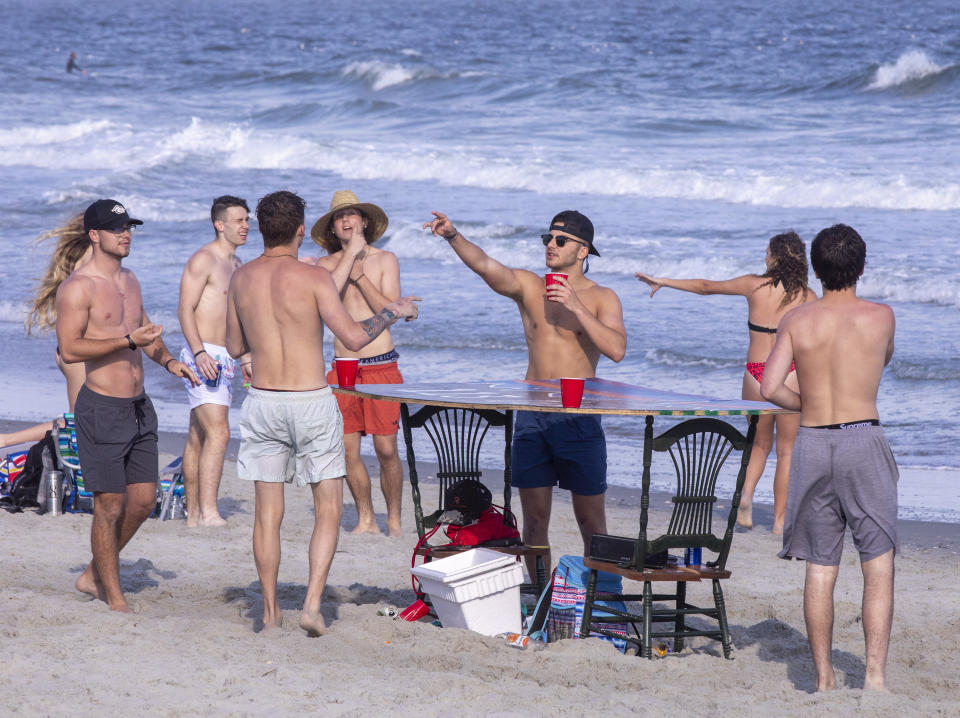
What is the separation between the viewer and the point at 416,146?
86.5 feet

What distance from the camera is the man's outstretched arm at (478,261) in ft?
16.5

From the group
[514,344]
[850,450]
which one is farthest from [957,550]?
[514,344]

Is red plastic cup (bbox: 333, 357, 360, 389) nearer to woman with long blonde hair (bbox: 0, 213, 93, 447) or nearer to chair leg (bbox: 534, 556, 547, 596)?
chair leg (bbox: 534, 556, 547, 596)

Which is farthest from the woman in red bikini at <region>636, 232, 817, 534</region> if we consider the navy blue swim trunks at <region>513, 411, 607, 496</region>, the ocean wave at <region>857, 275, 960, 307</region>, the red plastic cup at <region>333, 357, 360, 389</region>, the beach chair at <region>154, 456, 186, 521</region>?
the ocean wave at <region>857, 275, 960, 307</region>

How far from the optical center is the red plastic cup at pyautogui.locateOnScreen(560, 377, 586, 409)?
172 inches

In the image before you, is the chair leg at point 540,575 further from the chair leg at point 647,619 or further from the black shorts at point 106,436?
the black shorts at point 106,436

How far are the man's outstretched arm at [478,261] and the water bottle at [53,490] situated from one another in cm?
331

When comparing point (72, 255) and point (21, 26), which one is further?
point (21, 26)

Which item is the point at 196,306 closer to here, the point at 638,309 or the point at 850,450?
A: the point at 850,450

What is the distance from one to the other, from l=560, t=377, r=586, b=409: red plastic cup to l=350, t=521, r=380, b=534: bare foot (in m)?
2.87

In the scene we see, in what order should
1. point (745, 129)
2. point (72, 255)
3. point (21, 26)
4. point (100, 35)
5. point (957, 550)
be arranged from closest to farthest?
point (72, 255) < point (957, 550) < point (745, 129) < point (100, 35) < point (21, 26)

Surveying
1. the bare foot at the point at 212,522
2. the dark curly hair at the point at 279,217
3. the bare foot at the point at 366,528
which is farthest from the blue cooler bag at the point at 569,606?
the bare foot at the point at 212,522

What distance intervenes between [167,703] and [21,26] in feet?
210

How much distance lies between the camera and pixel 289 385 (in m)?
4.70
